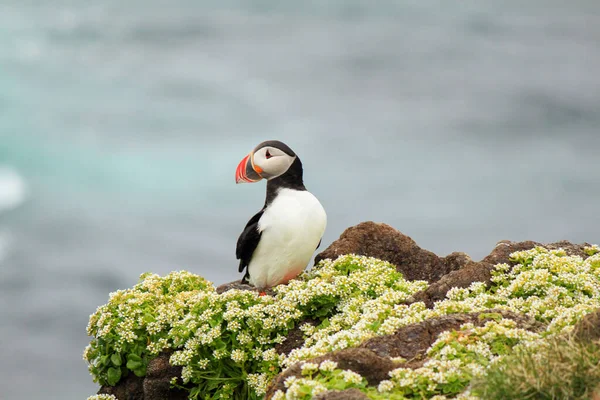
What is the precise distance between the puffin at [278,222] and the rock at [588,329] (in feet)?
16.5

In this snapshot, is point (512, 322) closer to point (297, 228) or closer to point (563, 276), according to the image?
point (563, 276)

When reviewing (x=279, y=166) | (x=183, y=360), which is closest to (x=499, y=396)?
(x=183, y=360)

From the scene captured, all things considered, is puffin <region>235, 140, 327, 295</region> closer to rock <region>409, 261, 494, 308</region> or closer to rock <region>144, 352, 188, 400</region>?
rock <region>144, 352, 188, 400</region>

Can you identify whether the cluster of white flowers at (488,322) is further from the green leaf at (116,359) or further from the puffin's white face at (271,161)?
the puffin's white face at (271,161)

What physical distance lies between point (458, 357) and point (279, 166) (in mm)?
5282

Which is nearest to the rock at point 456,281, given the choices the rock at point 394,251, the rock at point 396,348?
the rock at point 396,348

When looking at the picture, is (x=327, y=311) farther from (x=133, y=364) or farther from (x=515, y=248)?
(x=515, y=248)

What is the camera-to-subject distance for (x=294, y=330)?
876 cm

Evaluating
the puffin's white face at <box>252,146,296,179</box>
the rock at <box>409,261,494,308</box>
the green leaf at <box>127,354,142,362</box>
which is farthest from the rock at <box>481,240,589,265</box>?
the green leaf at <box>127,354,142,362</box>

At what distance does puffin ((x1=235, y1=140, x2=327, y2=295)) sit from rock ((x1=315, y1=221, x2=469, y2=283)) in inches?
36.7

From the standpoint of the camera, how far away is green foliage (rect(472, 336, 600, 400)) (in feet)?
15.6

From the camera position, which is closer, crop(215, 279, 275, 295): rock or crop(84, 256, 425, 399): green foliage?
crop(84, 256, 425, 399): green foliage

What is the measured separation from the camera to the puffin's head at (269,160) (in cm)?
1056

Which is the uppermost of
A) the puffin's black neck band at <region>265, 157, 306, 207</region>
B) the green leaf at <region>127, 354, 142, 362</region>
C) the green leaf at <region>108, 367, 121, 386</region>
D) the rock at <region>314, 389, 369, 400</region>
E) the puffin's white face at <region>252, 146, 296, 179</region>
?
the puffin's white face at <region>252, 146, 296, 179</region>
